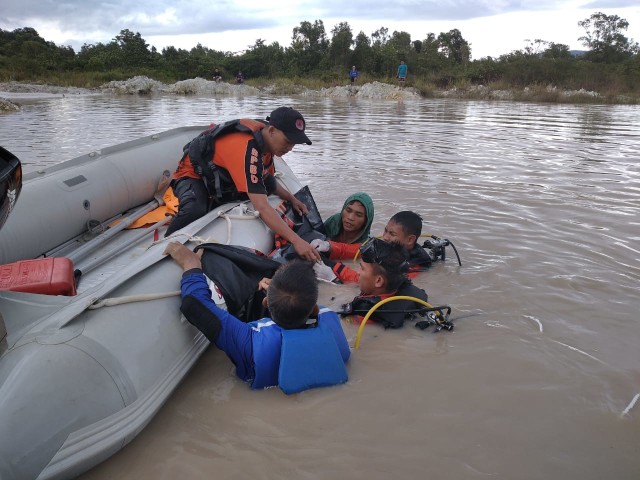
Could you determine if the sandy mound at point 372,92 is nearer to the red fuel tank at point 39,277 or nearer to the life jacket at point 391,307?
the life jacket at point 391,307

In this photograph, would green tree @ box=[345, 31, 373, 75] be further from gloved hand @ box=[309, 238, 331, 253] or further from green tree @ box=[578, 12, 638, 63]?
gloved hand @ box=[309, 238, 331, 253]

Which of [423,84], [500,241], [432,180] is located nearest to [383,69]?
[423,84]

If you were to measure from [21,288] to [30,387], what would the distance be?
Result: 2.18ft

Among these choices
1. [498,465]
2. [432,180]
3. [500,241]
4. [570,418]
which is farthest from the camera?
[432,180]

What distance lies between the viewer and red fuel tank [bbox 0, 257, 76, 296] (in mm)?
2124

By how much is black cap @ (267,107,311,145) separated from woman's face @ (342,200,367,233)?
0.83 metres

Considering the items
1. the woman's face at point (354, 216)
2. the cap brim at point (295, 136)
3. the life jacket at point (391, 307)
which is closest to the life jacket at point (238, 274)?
the life jacket at point (391, 307)

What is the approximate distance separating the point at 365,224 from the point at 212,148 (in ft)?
4.25

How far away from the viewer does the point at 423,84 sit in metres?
23.8

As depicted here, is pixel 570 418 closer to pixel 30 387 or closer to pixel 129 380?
pixel 129 380

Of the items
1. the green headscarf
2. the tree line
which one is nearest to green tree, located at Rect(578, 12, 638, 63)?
the tree line

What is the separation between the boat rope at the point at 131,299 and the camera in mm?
1982

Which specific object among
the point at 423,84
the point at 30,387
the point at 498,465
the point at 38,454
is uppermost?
the point at 423,84

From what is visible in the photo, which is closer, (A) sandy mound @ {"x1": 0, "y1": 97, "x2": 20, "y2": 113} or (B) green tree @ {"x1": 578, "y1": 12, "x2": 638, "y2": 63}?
(A) sandy mound @ {"x1": 0, "y1": 97, "x2": 20, "y2": 113}
